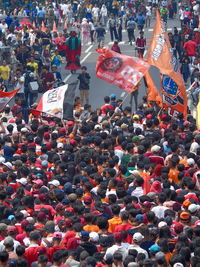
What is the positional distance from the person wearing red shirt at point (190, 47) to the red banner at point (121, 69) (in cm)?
1123

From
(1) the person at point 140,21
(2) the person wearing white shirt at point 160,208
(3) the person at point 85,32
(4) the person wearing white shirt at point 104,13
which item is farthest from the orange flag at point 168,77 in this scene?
(4) the person wearing white shirt at point 104,13

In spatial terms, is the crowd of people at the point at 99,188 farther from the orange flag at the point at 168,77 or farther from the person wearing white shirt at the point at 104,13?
the person wearing white shirt at the point at 104,13

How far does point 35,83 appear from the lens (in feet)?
96.3

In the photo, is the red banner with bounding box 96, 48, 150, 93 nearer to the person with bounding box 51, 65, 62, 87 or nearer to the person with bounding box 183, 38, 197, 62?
the person with bounding box 51, 65, 62, 87

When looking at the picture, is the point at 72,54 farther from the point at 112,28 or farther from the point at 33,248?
the point at 33,248

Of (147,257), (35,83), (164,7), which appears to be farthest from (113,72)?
(164,7)

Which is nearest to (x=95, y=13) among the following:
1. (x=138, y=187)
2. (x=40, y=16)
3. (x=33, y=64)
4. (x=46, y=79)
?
(x=40, y=16)

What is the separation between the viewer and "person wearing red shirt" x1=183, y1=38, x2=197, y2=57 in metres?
34.7

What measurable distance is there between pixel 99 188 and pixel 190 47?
18548mm

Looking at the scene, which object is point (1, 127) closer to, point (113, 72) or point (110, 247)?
point (113, 72)

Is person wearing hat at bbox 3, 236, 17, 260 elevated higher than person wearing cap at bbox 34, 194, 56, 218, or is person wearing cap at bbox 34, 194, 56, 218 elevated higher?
person wearing hat at bbox 3, 236, 17, 260

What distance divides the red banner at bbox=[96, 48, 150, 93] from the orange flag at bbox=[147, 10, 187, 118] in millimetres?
386

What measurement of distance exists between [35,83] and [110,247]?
616 inches

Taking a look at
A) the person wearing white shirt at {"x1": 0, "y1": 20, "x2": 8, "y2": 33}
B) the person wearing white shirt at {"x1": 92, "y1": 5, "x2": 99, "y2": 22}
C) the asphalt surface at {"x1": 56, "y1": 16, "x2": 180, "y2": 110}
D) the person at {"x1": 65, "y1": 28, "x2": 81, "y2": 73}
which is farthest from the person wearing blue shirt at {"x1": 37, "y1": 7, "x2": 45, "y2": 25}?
the person at {"x1": 65, "y1": 28, "x2": 81, "y2": 73}
